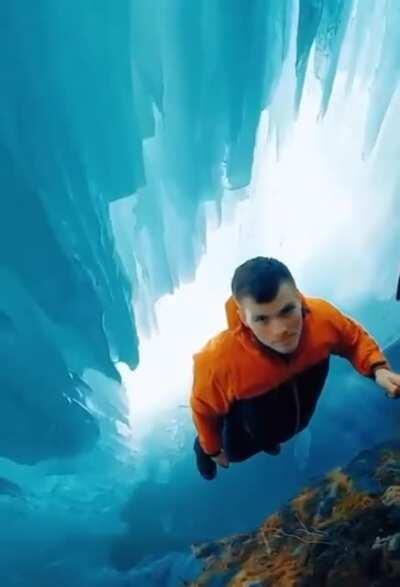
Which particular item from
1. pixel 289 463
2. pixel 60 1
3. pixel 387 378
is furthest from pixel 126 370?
pixel 387 378

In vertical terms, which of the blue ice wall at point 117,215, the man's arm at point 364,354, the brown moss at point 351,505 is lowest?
the man's arm at point 364,354

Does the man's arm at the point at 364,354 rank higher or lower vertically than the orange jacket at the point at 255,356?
lower

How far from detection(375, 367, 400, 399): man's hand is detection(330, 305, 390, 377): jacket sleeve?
5 centimetres

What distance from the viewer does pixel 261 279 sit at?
4.20ft

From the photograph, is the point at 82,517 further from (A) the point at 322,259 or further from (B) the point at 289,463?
(A) the point at 322,259

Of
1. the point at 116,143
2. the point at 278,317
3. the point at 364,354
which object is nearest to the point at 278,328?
the point at 278,317

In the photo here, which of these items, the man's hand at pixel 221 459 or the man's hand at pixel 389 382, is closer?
the man's hand at pixel 389 382

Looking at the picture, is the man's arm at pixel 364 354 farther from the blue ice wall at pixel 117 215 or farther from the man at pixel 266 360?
the blue ice wall at pixel 117 215

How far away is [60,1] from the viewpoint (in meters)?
2.04

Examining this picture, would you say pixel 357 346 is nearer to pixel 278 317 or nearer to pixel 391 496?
pixel 278 317

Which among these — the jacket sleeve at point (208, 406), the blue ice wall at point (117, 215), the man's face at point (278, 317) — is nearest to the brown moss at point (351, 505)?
the blue ice wall at point (117, 215)

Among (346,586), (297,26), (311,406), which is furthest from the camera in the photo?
(297,26)

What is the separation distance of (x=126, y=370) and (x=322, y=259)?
683 mm

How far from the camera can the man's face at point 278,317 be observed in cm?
130
